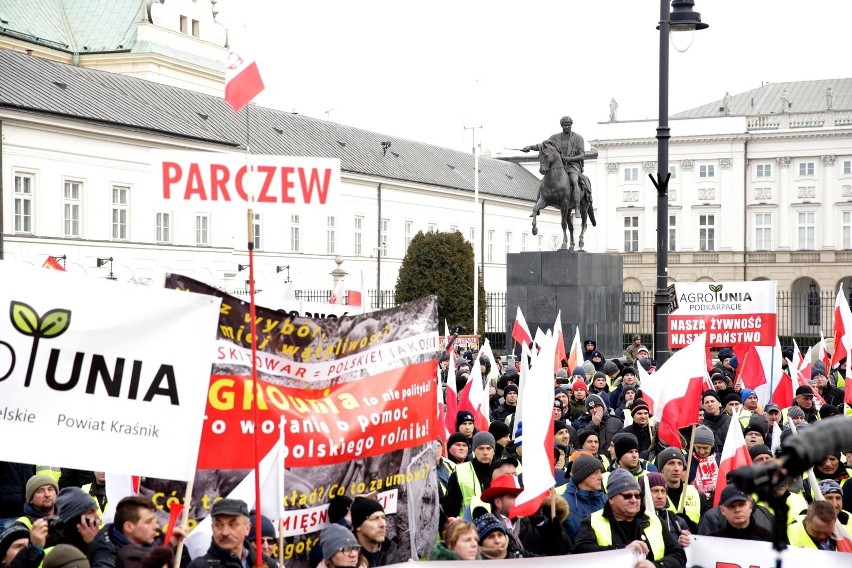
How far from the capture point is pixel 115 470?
19.6 feet

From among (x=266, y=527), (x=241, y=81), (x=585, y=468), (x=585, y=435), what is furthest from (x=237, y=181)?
(x=585, y=435)

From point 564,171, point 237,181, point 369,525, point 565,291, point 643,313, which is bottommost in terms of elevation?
point 643,313

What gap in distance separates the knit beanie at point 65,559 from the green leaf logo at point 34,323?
0.92m

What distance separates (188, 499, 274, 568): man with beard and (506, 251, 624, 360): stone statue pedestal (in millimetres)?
20121

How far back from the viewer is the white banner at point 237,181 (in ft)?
22.1

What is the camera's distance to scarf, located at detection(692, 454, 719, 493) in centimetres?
991

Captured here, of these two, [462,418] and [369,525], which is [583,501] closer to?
[369,525]

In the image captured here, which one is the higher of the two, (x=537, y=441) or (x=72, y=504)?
(x=537, y=441)

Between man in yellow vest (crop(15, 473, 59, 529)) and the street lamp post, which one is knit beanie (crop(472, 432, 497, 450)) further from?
the street lamp post

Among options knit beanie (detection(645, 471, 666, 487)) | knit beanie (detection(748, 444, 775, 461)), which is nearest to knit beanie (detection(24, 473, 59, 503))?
knit beanie (detection(645, 471, 666, 487))

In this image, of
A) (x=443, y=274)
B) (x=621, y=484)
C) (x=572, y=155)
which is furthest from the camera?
(x=443, y=274)

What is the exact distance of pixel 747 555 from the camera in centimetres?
695

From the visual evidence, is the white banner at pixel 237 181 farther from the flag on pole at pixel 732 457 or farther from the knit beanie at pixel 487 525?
the flag on pole at pixel 732 457

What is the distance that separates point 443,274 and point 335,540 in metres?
42.7
